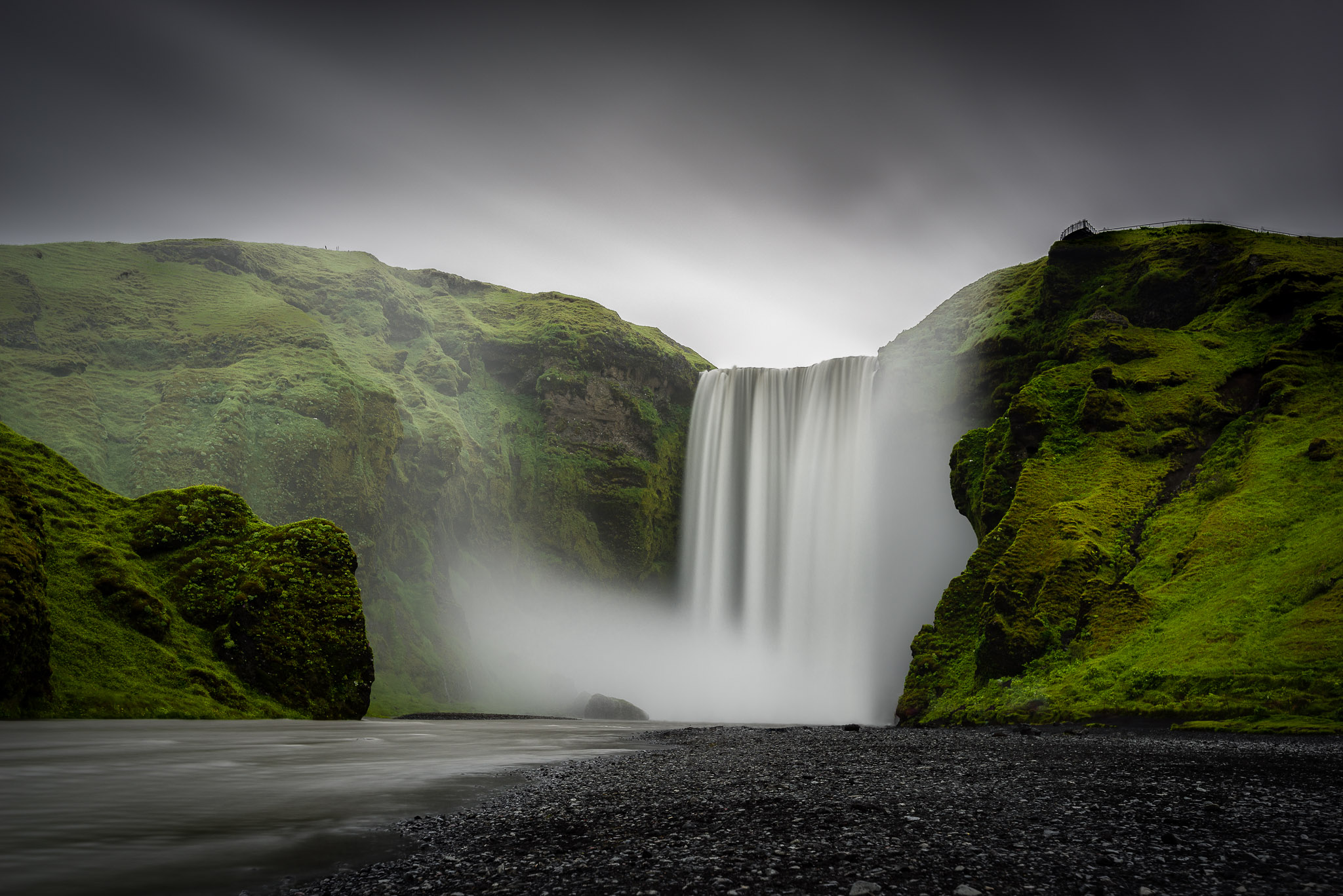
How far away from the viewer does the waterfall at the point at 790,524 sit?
54.1 meters

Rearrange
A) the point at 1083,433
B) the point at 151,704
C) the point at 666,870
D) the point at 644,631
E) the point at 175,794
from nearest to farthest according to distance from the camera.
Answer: the point at 666,870, the point at 175,794, the point at 151,704, the point at 1083,433, the point at 644,631

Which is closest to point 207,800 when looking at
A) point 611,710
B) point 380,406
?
point 611,710

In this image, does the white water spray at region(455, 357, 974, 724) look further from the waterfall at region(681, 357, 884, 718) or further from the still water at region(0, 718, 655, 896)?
the still water at region(0, 718, 655, 896)

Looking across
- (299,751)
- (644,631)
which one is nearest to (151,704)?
(299,751)

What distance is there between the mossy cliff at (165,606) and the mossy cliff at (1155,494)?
86.7ft

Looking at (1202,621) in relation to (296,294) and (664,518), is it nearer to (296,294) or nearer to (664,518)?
(664,518)

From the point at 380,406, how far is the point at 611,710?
33504 mm

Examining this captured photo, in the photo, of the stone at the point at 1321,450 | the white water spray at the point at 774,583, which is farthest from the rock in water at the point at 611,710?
the stone at the point at 1321,450

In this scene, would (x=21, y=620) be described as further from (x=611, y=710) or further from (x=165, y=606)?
(x=611, y=710)

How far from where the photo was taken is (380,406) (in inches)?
2330

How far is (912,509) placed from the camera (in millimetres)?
52875

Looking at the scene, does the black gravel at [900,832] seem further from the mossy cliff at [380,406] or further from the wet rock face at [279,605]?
the mossy cliff at [380,406]

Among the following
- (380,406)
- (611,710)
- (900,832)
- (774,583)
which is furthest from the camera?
(774,583)

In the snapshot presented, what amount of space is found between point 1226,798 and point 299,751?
16.5 metres
